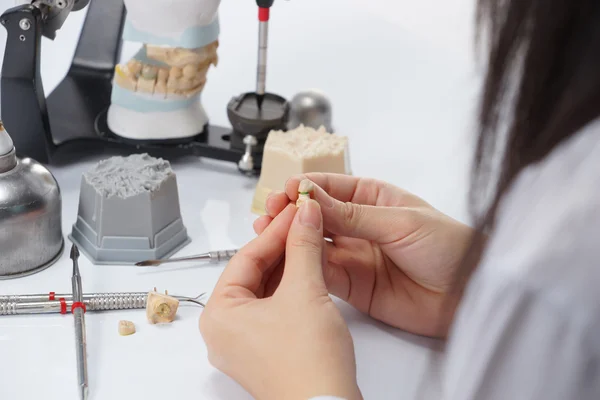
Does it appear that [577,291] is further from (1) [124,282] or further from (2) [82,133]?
(2) [82,133]

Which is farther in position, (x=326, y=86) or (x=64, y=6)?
(x=326, y=86)

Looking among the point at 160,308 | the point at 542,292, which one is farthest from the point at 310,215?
the point at 542,292

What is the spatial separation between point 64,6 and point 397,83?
0.59 m

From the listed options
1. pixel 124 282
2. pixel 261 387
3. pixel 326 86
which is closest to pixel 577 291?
pixel 261 387

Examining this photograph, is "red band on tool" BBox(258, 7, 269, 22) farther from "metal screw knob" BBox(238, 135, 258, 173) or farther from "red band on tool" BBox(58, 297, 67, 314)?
"red band on tool" BBox(58, 297, 67, 314)

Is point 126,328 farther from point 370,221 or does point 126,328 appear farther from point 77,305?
point 370,221

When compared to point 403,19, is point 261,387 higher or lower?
lower

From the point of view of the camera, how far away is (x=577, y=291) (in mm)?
370

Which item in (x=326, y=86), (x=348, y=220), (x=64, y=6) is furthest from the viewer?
(x=326, y=86)

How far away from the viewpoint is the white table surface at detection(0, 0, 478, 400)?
0.64 metres

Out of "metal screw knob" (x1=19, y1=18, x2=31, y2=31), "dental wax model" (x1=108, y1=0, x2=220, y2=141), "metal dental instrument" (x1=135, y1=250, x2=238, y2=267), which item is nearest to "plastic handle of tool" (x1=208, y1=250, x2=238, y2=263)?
"metal dental instrument" (x1=135, y1=250, x2=238, y2=267)

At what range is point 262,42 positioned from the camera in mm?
948

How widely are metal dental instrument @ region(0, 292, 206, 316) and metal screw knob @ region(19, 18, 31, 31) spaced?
0.34m

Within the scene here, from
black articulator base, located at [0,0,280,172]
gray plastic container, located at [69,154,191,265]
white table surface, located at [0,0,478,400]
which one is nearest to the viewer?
white table surface, located at [0,0,478,400]
